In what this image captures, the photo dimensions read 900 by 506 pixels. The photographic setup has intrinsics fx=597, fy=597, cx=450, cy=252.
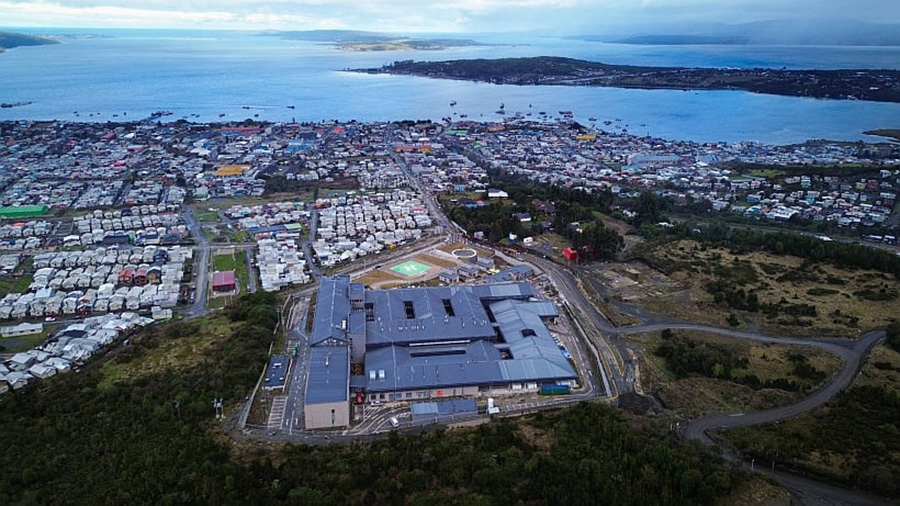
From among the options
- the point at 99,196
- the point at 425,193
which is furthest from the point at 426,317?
the point at 99,196

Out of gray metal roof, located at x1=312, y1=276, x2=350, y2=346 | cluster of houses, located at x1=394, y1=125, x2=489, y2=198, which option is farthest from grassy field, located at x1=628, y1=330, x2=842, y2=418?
cluster of houses, located at x1=394, y1=125, x2=489, y2=198

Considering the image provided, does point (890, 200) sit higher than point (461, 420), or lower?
higher

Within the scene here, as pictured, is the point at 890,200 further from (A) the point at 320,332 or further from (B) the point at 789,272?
(A) the point at 320,332

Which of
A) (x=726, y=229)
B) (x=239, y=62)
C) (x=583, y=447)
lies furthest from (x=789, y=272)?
(x=239, y=62)

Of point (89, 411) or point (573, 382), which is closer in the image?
point (89, 411)

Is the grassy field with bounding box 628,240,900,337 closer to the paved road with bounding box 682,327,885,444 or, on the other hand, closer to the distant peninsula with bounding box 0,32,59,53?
the paved road with bounding box 682,327,885,444

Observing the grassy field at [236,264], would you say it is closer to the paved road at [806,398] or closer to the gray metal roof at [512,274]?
the gray metal roof at [512,274]
